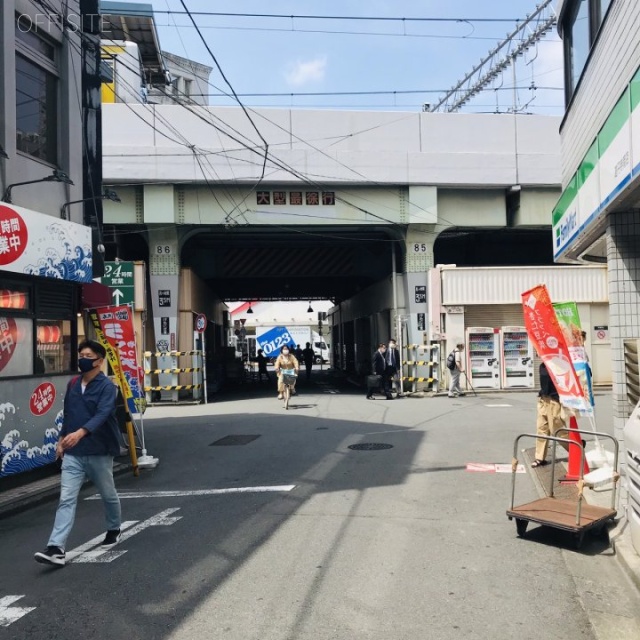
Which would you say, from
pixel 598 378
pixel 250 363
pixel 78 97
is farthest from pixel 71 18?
pixel 250 363

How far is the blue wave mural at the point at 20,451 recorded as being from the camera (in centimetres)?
844

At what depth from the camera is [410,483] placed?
28.3ft

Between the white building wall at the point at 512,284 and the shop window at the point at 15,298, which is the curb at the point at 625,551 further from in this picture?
the white building wall at the point at 512,284

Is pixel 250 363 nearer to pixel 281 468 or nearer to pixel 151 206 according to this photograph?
pixel 151 206

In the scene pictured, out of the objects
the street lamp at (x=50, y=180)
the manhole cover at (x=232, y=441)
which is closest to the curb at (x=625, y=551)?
the manhole cover at (x=232, y=441)

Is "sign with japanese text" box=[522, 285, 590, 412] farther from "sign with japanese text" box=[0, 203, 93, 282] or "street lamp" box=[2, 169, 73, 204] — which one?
"street lamp" box=[2, 169, 73, 204]

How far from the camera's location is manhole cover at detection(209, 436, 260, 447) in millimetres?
12519

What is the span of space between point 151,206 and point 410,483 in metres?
15.3

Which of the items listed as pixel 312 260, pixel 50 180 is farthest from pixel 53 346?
pixel 312 260

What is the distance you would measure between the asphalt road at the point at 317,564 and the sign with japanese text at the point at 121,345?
1375mm

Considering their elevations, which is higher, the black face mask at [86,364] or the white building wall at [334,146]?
the white building wall at [334,146]

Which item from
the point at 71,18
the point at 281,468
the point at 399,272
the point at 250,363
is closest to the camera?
the point at 281,468

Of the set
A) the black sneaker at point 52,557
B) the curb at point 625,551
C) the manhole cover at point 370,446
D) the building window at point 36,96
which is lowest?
the manhole cover at point 370,446

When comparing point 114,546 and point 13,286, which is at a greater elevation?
point 13,286
